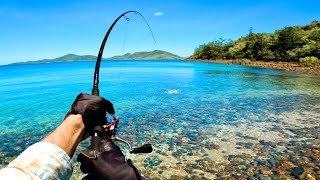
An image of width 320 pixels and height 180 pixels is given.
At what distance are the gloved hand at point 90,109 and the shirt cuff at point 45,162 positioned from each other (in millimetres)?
460

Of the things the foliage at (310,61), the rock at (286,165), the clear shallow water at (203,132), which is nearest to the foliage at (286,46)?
the foliage at (310,61)

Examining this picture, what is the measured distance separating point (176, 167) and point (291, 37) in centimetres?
9502

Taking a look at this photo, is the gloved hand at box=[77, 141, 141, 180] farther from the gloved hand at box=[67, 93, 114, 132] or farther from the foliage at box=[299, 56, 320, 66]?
the foliage at box=[299, 56, 320, 66]

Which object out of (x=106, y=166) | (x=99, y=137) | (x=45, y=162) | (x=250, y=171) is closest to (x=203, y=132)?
(x=250, y=171)

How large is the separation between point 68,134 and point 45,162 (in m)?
0.40

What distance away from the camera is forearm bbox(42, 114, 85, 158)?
77.7 inches

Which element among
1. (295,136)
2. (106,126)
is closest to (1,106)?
(295,136)

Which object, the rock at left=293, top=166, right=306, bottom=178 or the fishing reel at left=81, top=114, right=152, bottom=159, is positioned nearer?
the fishing reel at left=81, top=114, right=152, bottom=159

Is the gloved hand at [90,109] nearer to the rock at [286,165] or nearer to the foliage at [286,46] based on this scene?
the rock at [286,165]

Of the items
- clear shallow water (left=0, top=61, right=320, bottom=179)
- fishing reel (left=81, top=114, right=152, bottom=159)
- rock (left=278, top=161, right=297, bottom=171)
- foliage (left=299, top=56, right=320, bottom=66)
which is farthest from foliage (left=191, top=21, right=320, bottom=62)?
fishing reel (left=81, top=114, right=152, bottom=159)

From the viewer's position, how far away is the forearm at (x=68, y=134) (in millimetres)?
1974

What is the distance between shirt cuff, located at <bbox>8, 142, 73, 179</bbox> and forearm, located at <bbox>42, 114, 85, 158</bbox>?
9 cm

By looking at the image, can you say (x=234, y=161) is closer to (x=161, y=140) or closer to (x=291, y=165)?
(x=291, y=165)

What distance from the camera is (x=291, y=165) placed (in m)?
8.80
